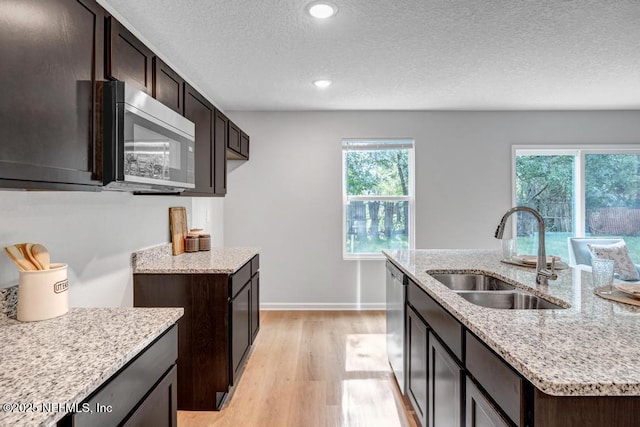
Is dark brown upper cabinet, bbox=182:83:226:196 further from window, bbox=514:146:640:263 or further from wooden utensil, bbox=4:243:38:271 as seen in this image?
window, bbox=514:146:640:263

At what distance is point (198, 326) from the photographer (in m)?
2.27

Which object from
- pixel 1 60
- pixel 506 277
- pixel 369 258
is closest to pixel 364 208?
pixel 369 258

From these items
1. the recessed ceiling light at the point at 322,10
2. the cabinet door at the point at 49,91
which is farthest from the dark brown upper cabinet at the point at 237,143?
the cabinet door at the point at 49,91

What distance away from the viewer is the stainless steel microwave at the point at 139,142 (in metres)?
1.36

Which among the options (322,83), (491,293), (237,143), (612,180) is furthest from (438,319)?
(612,180)

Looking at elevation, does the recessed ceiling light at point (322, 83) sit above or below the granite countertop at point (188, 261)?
above

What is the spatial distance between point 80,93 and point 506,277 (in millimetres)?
2112

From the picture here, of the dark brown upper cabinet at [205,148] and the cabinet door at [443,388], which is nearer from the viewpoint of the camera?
the cabinet door at [443,388]

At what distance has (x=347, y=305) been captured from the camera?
14.5 feet

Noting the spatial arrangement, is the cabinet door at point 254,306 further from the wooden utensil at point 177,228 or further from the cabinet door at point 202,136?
the cabinet door at point 202,136

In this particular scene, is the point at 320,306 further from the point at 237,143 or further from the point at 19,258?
the point at 19,258

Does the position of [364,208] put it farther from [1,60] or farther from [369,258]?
[1,60]

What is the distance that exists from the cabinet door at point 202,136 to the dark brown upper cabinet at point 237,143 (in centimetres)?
64

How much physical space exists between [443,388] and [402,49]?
7.41 ft
